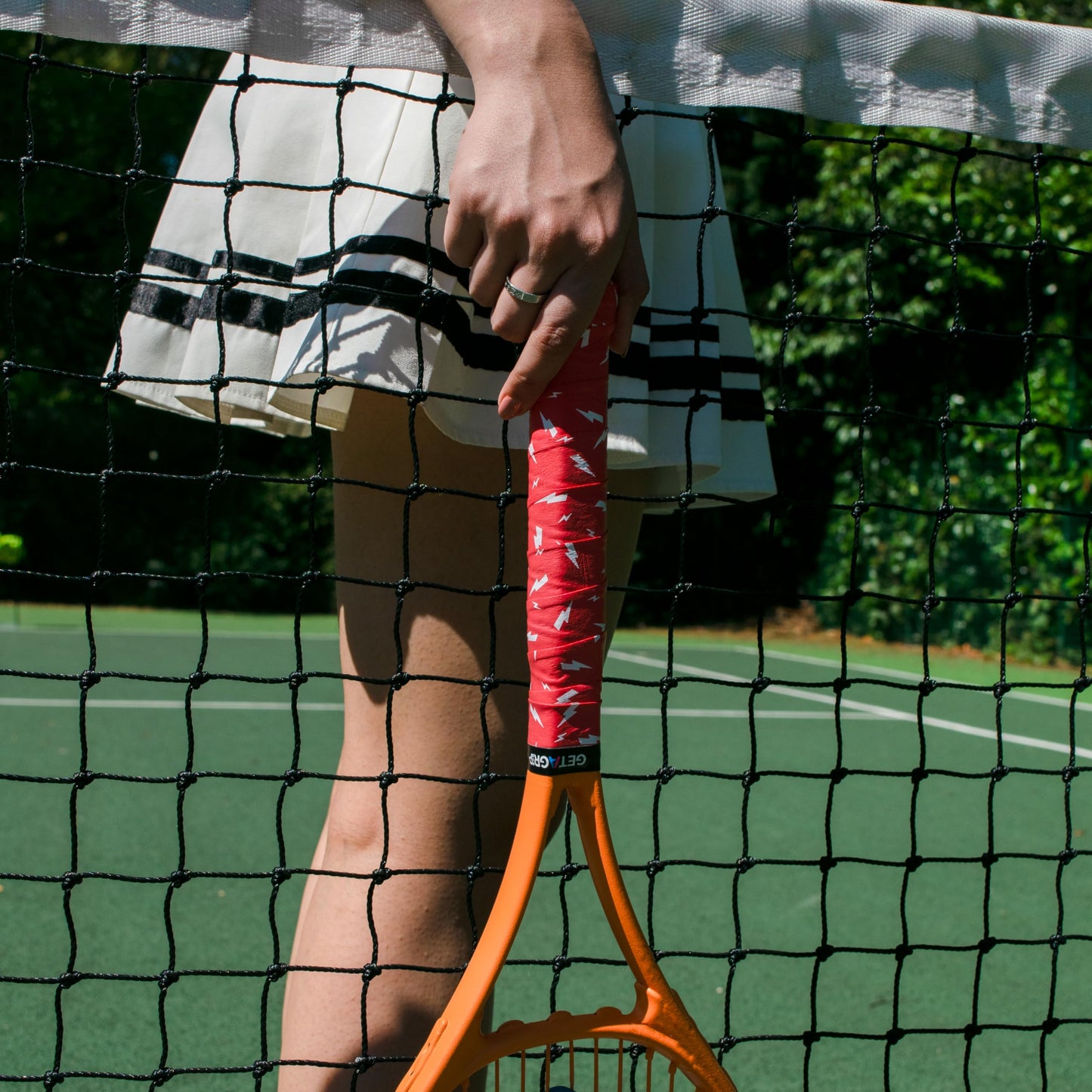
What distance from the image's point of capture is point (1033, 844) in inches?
126

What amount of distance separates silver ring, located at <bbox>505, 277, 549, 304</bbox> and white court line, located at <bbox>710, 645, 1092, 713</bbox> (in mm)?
3928

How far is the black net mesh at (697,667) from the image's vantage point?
1.16 meters

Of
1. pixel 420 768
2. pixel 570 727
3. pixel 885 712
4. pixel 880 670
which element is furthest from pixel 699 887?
pixel 880 670

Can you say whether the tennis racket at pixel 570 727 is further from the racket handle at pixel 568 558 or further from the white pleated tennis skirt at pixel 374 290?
the white pleated tennis skirt at pixel 374 290

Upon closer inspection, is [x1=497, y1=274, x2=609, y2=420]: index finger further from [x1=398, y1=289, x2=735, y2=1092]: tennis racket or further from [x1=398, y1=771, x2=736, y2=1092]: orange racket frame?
[x1=398, y1=771, x2=736, y2=1092]: orange racket frame

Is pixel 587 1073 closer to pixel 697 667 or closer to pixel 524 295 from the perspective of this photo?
pixel 524 295

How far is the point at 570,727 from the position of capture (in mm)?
901

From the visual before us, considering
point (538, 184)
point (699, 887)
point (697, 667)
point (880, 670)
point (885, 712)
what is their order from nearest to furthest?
1. point (538, 184)
2. point (699, 887)
3. point (885, 712)
4. point (880, 670)
5. point (697, 667)

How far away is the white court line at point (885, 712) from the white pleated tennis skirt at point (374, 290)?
8.28 ft

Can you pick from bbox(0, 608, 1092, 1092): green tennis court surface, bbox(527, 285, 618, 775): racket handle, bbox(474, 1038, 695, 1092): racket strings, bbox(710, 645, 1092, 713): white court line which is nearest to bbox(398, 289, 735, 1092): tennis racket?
bbox(527, 285, 618, 775): racket handle

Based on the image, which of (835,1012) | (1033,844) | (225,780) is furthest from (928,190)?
(835,1012)

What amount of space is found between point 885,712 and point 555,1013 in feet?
16.1

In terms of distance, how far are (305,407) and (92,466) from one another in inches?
395

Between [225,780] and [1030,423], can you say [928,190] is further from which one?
[1030,423]
